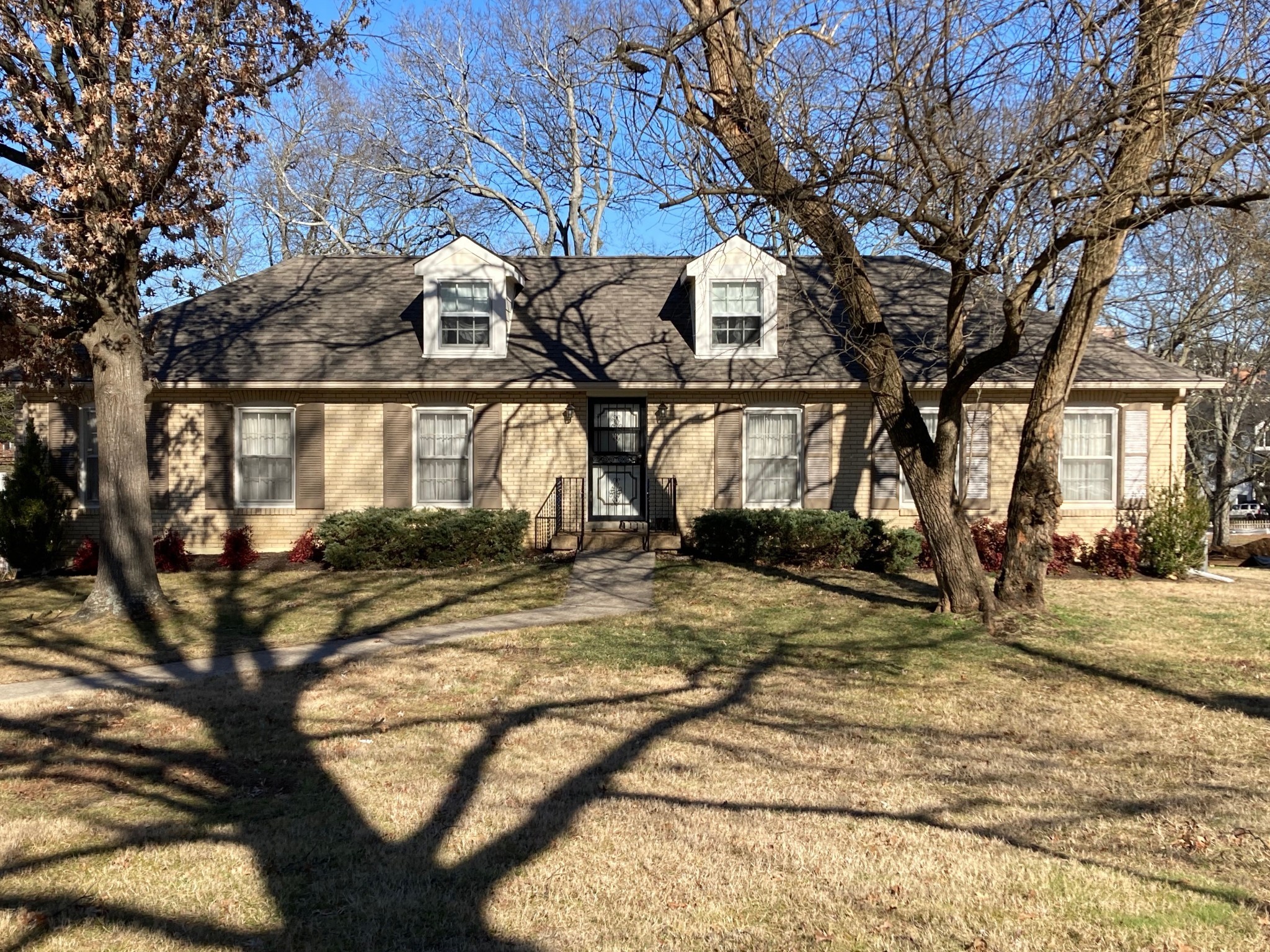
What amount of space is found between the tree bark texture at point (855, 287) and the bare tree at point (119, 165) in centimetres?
542

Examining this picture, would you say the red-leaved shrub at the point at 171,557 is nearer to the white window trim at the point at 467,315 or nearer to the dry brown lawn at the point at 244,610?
the dry brown lawn at the point at 244,610

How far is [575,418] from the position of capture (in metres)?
16.7

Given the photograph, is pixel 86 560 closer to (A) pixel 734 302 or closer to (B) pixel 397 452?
(B) pixel 397 452

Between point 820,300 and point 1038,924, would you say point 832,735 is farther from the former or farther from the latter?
point 820,300

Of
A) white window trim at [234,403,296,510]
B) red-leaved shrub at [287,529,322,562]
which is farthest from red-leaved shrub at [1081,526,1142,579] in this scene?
white window trim at [234,403,296,510]

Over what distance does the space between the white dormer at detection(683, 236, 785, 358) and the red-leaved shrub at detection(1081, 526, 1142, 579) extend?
252 inches

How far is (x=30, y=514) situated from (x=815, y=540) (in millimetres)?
12530

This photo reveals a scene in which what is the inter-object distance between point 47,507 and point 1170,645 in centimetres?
1632

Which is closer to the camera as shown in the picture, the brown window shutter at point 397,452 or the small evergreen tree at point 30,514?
the small evergreen tree at point 30,514

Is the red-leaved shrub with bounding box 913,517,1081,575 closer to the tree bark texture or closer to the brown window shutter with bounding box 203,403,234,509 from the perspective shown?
the tree bark texture

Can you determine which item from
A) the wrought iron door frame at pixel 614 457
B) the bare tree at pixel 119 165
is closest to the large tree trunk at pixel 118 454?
the bare tree at pixel 119 165

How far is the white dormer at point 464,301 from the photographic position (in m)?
16.9

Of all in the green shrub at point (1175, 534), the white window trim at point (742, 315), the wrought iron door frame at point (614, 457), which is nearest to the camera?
the green shrub at point (1175, 534)

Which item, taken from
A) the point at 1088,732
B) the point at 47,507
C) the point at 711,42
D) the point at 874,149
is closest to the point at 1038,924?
the point at 1088,732
